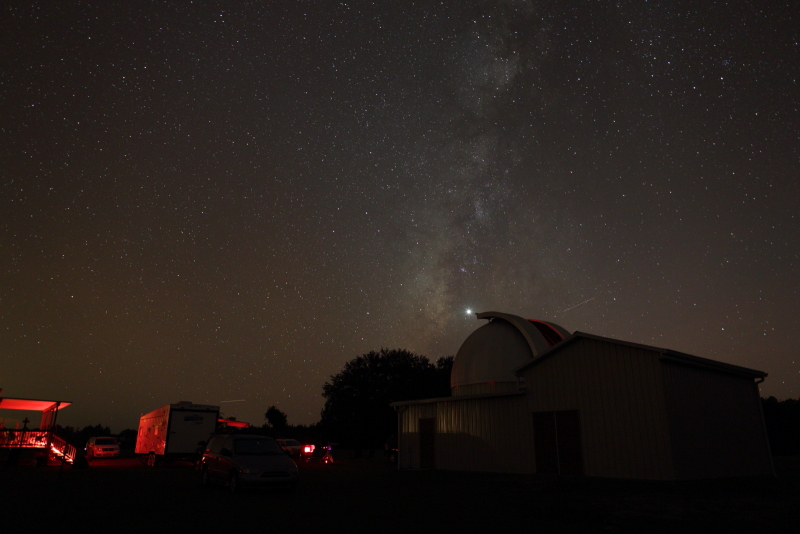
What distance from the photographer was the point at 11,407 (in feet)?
81.9

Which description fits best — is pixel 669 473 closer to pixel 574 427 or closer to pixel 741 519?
pixel 574 427

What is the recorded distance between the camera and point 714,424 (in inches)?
613

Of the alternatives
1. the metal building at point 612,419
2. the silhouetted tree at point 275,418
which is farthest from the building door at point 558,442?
the silhouetted tree at point 275,418

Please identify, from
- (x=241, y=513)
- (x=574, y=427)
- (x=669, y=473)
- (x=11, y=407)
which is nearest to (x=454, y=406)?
(x=574, y=427)

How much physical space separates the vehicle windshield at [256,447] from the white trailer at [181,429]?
942 centimetres

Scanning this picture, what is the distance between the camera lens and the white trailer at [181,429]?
2230 cm

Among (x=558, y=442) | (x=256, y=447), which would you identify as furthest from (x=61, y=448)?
(x=558, y=442)

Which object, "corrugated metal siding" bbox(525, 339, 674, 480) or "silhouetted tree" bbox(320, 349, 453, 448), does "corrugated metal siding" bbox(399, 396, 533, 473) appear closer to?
"corrugated metal siding" bbox(525, 339, 674, 480)

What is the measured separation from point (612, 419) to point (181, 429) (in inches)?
728

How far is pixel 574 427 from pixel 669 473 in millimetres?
3077

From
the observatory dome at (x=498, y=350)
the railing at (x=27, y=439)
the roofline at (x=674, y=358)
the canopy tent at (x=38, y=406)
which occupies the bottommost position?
the railing at (x=27, y=439)

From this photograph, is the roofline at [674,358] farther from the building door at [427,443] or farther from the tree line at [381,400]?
the tree line at [381,400]

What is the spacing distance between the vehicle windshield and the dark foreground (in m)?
1.05

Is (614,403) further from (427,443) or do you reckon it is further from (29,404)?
(29,404)
